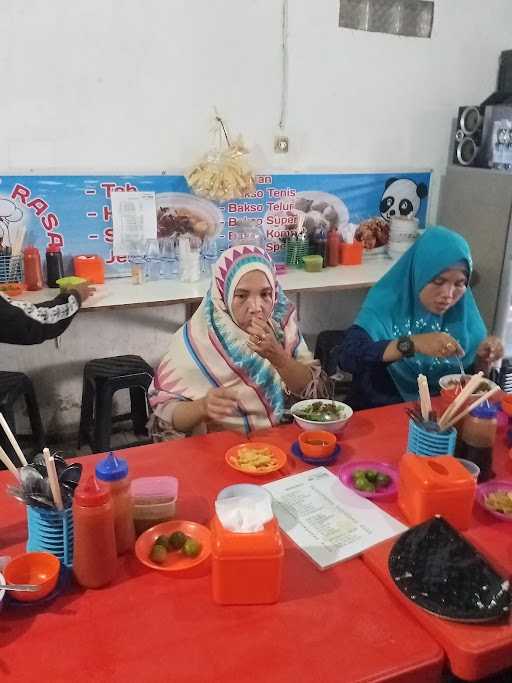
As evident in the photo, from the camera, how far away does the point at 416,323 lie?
8.02 feet

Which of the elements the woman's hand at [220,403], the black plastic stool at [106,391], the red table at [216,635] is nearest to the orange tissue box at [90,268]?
the black plastic stool at [106,391]

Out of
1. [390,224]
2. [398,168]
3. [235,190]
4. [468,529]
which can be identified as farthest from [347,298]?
[468,529]

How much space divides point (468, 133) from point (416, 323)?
202 centimetres

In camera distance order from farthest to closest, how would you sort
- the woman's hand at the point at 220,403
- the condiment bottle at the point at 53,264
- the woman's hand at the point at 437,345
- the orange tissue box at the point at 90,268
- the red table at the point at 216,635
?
1. the orange tissue box at the point at 90,268
2. the condiment bottle at the point at 53,264
3. the woman's hand at the point at 437,345
4. the woman's hand at the point at 220,403
5. the red table at the point at 216,635

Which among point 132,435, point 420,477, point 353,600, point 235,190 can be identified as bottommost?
point 132,435

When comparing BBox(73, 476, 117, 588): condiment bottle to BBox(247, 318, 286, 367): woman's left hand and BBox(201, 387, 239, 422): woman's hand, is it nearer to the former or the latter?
BBox(201, 387, 239, 422): woman's hand

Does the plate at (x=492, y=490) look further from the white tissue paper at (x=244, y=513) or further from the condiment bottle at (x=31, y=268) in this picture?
the condiment bottle at (x=31, y=268)

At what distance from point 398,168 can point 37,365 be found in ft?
8.51

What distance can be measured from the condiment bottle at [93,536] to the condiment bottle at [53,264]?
7.49 feet

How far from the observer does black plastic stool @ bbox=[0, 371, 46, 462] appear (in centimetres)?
289

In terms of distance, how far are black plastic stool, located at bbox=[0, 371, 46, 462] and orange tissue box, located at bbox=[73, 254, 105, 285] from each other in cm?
64

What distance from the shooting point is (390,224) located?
4.07 metres

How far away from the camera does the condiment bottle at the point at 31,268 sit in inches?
124

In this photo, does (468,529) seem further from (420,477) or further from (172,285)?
(172,285)
